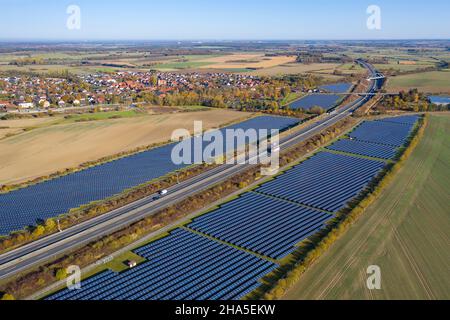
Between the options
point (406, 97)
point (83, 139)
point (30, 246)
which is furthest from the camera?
point (406, 97)

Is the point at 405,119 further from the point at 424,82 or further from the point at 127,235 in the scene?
the point at 127,235

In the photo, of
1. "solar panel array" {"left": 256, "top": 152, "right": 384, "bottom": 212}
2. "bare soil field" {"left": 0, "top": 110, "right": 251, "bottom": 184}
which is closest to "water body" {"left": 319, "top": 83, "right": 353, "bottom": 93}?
"bare soil field" {"left": 0, "top": 110, "right": 251, "bottom": 184}

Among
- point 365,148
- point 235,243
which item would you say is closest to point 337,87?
point 365,148

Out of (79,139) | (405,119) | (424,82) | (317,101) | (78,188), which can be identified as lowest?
(78,188)

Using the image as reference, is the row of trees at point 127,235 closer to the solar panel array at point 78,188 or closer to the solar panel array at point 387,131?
the solar panel array at point 78,188

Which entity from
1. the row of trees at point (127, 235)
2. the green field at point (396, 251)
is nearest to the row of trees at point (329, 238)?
the green field at point (396, 251)

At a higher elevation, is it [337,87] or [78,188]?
[337,87]
